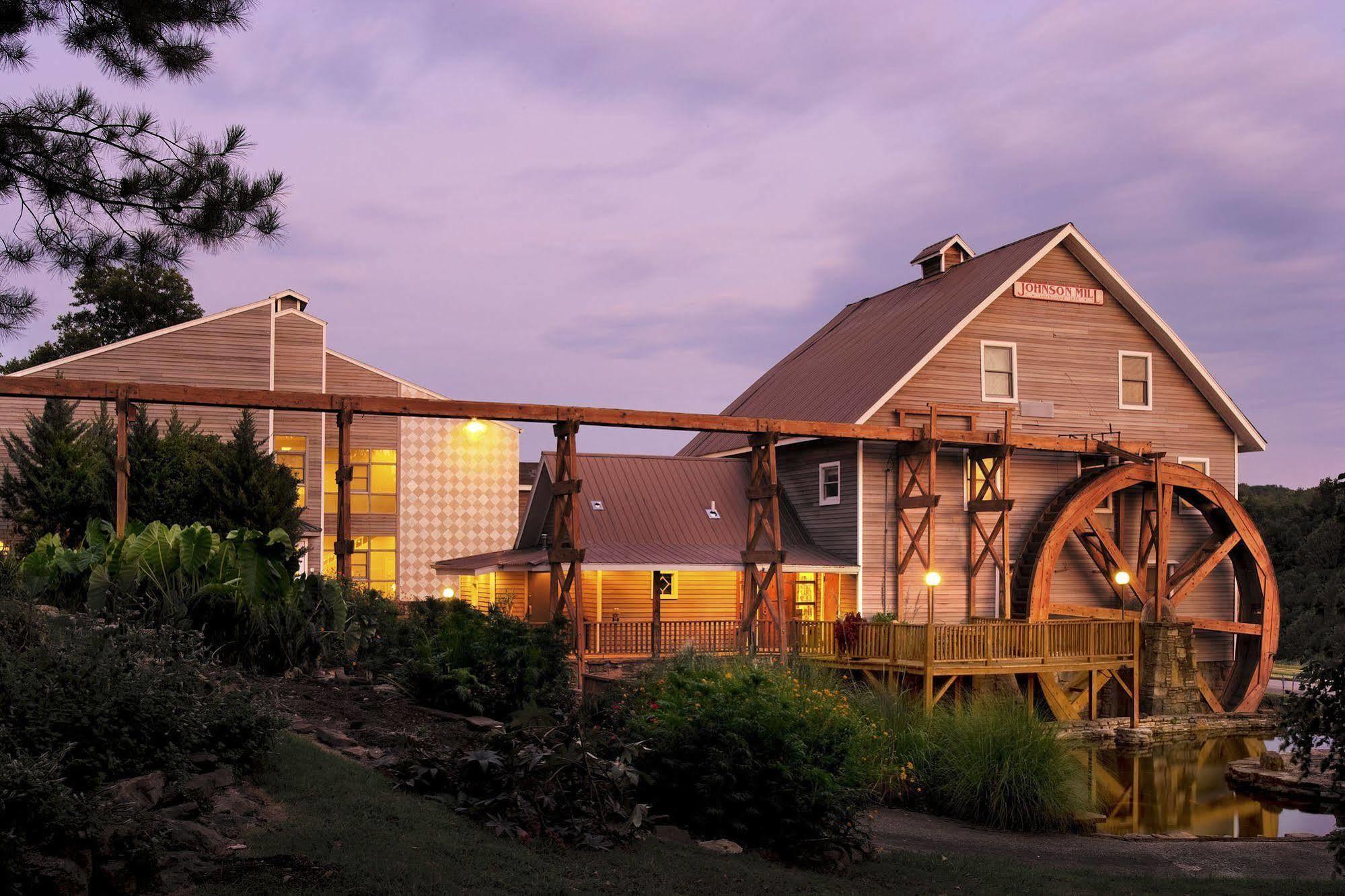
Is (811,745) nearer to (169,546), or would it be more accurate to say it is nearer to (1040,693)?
(169,546)

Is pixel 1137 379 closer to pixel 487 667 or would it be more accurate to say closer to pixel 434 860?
pixel 487 667

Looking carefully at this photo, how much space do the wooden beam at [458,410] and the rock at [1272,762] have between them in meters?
8.55

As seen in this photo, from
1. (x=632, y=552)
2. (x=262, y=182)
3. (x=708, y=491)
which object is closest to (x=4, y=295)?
(x=262, y=182)

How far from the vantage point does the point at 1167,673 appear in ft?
96.2

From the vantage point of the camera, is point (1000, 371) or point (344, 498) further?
point (1000, 371)

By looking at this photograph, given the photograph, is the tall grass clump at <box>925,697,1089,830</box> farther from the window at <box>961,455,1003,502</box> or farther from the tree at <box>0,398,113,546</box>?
→ the tree at <box>0,398,113,546</box>

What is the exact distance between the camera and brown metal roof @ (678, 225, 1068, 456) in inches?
1171

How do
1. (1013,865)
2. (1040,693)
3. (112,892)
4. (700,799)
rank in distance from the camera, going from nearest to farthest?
(112,892) < (700,799) < (1013,865) < (1040,693)

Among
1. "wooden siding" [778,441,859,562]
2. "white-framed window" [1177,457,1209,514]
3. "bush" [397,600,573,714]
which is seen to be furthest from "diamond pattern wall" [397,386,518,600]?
"bush" [397,600,573,714]

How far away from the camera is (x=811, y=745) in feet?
38.5

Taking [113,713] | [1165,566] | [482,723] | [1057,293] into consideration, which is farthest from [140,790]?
[1165,566]

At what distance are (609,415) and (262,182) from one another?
14.1 m

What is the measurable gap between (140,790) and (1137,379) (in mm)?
29278

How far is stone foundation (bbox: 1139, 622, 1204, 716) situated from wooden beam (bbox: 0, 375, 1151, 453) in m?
5.19
